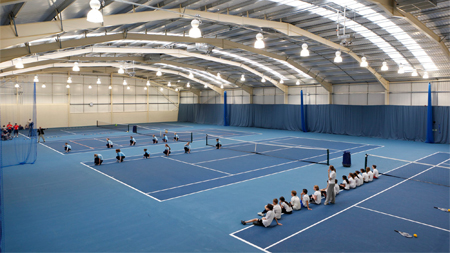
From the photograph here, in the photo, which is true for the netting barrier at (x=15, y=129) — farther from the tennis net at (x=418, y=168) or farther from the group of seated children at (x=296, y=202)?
the tennis net at (x=418, y=168)

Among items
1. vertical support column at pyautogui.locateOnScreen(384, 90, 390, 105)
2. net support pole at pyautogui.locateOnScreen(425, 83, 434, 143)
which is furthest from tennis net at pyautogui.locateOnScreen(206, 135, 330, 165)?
vertical support column at pyautogui.locateOnScreen(384, 90, 390, 105)

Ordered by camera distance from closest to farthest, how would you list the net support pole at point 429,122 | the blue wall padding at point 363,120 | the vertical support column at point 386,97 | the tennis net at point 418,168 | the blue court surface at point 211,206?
the blue court surface at point 211,206 → the tennis net at point 418,168 → the net support pole at point 429,122 → the blue wall padding at point 363,120 → the vertical support column at point 386,97

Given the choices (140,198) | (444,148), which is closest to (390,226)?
(140,198)

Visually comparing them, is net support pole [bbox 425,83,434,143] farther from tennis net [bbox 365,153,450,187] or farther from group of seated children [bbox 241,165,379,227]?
group of seated children [bbox 241,165,379,227]

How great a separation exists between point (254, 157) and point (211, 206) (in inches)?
432

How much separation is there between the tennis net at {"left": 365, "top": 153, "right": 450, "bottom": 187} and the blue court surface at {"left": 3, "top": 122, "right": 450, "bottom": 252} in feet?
0.21

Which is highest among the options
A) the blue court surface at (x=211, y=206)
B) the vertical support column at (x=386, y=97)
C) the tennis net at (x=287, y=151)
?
the vertical support column at (x=386, y=97)

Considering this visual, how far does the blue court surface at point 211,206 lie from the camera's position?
916cm

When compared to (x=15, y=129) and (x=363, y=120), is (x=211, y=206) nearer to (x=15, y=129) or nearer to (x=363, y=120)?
(x=15, y=129)

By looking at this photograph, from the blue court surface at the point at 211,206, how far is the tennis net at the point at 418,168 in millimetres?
63

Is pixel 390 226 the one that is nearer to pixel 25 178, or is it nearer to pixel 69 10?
pixel 69 10

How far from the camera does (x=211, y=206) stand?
486 inches

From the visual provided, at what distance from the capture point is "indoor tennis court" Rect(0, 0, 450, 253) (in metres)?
9.80

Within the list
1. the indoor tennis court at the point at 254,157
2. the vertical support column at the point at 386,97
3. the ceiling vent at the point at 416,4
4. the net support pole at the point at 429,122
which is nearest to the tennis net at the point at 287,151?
the indoor tennis court at the point at 254,157
